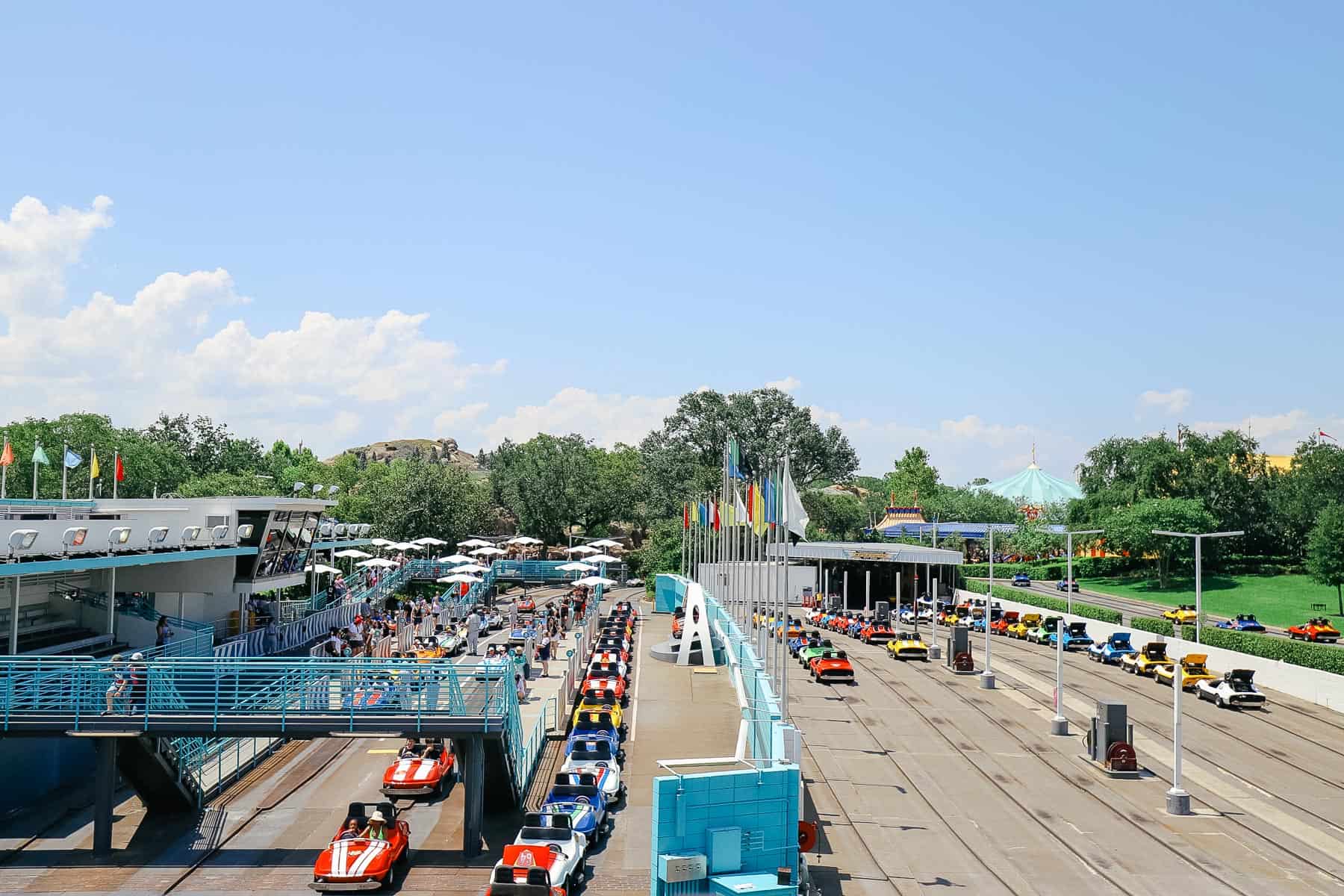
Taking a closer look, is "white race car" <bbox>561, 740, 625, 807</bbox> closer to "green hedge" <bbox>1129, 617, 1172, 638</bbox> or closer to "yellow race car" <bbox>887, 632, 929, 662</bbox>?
"yellow race car" <bbox>887, 632, 929, 662</bbox>

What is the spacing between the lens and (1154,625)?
57625mm

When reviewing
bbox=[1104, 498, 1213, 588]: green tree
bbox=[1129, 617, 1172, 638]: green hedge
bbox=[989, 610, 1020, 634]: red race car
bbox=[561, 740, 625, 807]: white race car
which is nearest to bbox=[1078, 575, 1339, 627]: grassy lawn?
bbox=[1104, 498, 1213, 588]: green tree

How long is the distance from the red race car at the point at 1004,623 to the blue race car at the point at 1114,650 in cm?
1084

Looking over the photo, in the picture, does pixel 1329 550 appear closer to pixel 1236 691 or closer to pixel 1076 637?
pixel 1076 637

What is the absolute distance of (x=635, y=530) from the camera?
138625 mm

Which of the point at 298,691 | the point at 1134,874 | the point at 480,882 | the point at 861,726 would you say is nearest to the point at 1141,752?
the point at 861,726

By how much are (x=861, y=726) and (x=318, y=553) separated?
40.0 metres

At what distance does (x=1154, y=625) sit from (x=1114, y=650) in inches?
220

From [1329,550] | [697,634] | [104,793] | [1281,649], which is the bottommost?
[104,793]

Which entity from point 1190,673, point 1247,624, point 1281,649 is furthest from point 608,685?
point 1247,624

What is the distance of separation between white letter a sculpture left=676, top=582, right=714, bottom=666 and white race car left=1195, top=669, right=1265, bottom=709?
21438mm

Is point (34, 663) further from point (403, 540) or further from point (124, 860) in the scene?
point (403, 540)

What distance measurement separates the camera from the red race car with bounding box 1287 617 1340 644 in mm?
55406

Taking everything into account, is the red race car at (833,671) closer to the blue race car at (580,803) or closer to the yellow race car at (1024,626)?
the yellow race car at (1024,626)
